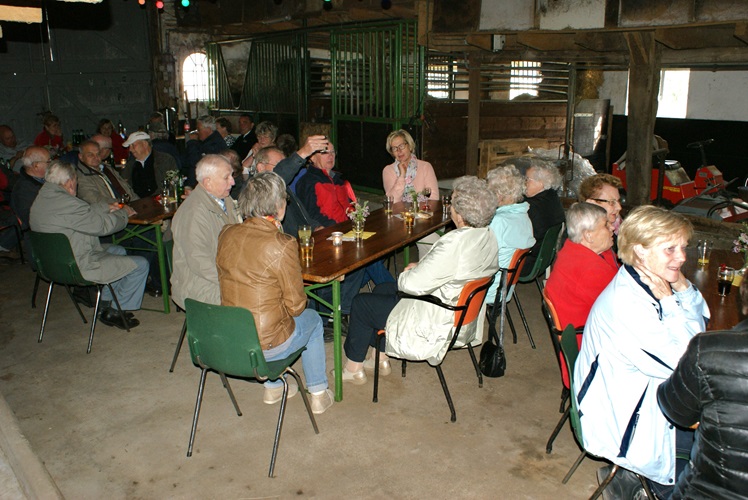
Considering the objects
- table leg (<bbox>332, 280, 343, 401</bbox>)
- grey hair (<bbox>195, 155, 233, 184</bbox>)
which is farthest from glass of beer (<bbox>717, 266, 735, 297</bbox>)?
grey hair (<bbox>195, 155, 233, 184</bbox>)

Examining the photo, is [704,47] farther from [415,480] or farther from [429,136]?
[415,480]

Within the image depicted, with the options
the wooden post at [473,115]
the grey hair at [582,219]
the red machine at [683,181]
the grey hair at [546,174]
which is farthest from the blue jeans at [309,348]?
the red machine at [683,181]

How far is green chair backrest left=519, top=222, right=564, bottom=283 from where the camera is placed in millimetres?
4734

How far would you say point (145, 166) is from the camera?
261 inches

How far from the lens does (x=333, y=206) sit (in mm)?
5352

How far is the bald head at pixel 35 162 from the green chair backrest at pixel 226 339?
3.65 meters

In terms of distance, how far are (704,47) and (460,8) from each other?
265 cm

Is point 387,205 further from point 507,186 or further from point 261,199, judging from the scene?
point 261,199

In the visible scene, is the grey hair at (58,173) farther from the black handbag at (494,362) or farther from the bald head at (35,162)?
the black handbag at (494,362)

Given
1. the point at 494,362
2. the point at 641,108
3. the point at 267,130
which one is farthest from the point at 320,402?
the point at 641,108

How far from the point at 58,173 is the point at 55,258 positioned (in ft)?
2.14

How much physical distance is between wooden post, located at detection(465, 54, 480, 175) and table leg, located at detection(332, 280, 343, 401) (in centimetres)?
498

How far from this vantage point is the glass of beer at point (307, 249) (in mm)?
3877

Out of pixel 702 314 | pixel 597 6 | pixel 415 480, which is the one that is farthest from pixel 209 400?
pixel 597 6
